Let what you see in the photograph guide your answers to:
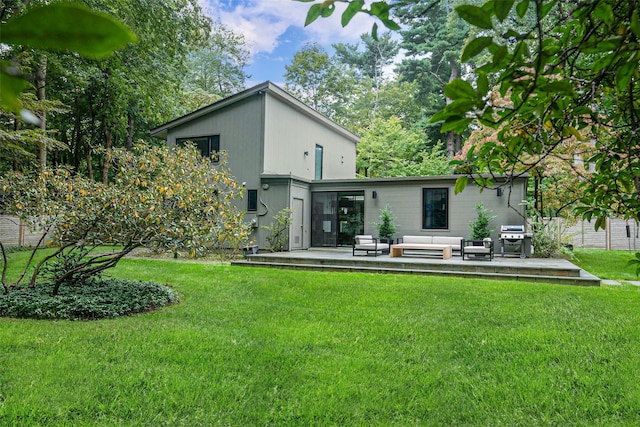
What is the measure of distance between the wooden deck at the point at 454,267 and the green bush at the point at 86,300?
4639 millimetres

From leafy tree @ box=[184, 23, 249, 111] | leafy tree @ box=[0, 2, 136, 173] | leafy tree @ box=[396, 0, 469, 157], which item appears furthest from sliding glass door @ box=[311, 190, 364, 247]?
leafy tree @ box=[184, 23, 249, 111]

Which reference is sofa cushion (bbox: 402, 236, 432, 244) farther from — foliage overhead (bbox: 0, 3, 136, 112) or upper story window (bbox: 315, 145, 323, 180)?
foliage overhead (bbox: 0, 3, 136, 112)

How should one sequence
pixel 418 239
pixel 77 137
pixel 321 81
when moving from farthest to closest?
1. pixel 321 81
2. pixel 77 137
3. pixel 418 239

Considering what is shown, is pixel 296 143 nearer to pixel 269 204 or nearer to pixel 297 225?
pixel 269 204

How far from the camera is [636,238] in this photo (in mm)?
14898

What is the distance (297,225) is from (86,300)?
8.94m

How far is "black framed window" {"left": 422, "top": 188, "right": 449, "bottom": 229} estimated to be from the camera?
1326 centimetres

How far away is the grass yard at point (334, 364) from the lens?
2855 mm

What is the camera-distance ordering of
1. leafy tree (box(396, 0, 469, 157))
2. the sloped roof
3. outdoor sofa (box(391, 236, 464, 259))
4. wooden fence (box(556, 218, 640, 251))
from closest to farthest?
outdoor sofa (box(391, 236, 464, 259)) → the sloped roof → wooden fence (box(556, 218, 640, 251)) → leafy tree (box(396, 0, 469, 157))

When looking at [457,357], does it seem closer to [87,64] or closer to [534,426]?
[534,426]

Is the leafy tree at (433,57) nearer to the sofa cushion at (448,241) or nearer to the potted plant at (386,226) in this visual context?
the potted plant at (386,226)

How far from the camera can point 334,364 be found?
370 cm

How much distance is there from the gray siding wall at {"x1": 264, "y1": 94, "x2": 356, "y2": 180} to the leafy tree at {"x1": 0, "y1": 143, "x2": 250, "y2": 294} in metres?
7.58

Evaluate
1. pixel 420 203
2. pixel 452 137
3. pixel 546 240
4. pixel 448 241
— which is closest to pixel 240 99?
pixel 420 203
